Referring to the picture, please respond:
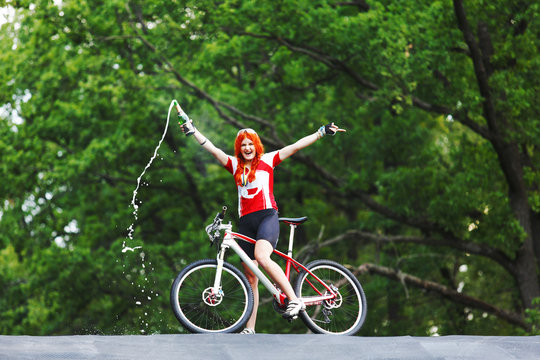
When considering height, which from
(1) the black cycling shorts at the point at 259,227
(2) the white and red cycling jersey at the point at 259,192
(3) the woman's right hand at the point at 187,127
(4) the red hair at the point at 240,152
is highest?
(3) the woman's right hand at the point at 187,127

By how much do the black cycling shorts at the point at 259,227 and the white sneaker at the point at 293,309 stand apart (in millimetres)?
483

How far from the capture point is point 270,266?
20.3 feet

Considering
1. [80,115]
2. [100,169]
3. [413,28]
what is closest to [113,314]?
[100,169]

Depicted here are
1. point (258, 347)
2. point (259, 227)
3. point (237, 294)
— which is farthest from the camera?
point (259, 227)

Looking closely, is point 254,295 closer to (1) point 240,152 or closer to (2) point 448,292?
(1) point 240,152

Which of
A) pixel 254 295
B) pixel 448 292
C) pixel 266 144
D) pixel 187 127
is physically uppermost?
pixel 187 127

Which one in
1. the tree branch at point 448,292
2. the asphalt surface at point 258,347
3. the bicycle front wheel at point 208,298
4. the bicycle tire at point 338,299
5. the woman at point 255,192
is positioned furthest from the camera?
the tree branch at point 448,292

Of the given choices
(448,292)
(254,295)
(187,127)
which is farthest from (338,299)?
(448,292)

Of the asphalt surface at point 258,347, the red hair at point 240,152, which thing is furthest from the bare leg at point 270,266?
the asphalt surface at point 258,347

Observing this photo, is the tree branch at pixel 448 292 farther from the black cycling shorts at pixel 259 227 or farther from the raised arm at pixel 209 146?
the raised arm at pixel 209 146

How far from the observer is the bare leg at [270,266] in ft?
20.3

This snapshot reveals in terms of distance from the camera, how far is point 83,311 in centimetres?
1952

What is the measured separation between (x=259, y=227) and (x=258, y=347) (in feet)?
4.51

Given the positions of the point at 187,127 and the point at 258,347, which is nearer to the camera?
the point at 258,347
